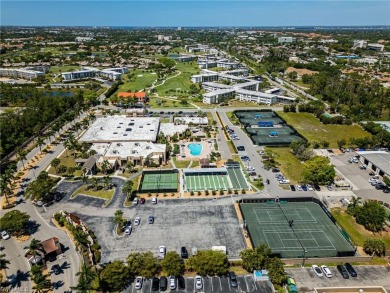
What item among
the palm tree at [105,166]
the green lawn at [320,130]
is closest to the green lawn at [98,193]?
the palm tree at [105,166]

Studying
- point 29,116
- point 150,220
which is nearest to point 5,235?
point 150,220

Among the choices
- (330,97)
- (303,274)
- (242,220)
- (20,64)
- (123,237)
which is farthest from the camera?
(20,64)

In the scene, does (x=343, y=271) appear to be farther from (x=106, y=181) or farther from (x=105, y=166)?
(x=105, y=166)

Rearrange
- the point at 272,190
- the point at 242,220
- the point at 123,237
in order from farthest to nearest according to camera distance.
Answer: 1. the point at 272,190
2. the point at 242,220
3. the point at 123,237

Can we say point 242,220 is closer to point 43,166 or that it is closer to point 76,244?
point 76,244

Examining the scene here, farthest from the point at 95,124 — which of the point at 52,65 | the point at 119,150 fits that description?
the point at 52,65

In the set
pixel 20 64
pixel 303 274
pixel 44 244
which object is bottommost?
pixel 303 274
